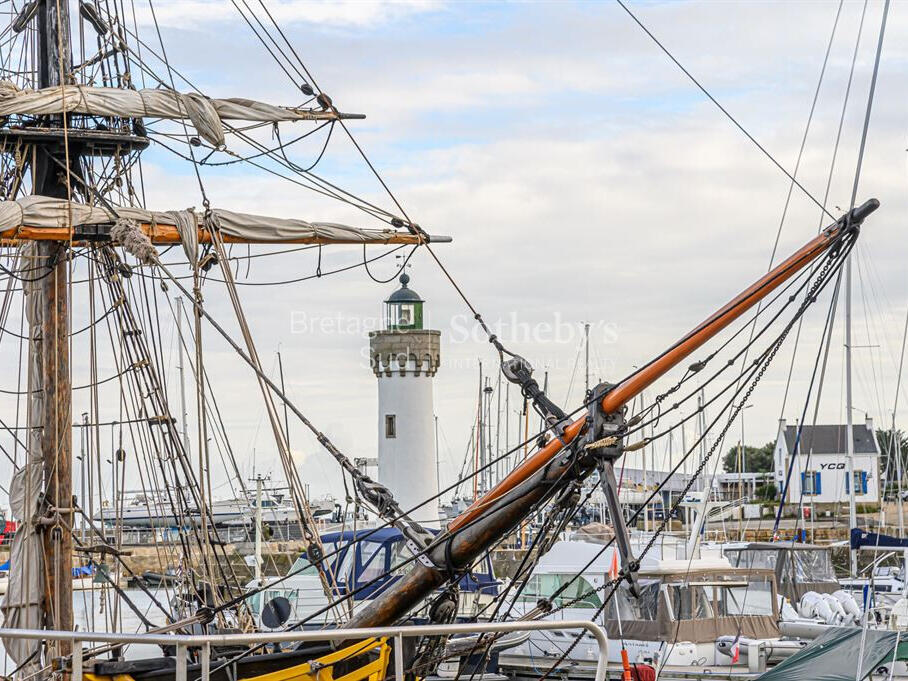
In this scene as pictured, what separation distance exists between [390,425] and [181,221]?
49.8 ft

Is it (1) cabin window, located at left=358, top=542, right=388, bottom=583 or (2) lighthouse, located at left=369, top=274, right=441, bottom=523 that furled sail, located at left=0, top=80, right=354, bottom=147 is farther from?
(2) lighthouse, located at left=369, top=274, right=441, bottom=523

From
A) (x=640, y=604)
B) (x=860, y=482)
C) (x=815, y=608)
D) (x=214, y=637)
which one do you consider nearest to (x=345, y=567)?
(x=640, y=604)

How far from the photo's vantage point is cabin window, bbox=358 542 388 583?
2169 cm

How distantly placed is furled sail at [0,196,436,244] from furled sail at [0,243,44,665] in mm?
556

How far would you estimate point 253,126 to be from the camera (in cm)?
2197

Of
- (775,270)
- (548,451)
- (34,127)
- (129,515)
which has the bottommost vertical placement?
(129,515)

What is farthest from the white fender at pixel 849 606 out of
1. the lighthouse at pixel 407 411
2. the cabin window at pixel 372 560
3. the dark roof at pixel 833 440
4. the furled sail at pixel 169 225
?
the dark roof at pixel 833 440

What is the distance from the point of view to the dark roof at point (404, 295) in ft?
120

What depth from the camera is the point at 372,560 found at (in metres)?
21.5

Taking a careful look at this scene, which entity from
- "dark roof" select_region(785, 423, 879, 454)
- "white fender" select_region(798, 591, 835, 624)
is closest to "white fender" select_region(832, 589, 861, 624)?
Result: "white fender" select_region(798, 591, 835, 624)

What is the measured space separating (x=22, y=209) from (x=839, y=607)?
15517mm

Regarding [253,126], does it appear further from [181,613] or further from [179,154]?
[181,613]

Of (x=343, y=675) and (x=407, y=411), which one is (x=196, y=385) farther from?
(x=407, y=411)

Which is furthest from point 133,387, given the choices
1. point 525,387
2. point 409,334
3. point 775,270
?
point 409,334
